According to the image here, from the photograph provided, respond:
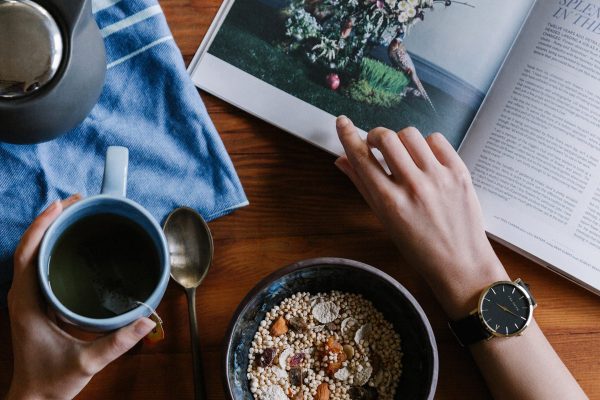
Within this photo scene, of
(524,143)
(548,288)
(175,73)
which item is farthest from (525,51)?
(175,73)

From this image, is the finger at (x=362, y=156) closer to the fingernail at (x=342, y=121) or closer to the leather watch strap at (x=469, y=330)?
the fingernail at (x=342, y=121)

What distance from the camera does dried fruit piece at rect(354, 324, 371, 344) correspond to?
665mm

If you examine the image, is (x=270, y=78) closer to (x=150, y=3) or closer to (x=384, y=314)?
(x=150, y=3)

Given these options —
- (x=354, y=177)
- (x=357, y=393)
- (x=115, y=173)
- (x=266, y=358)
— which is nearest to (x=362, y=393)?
(x=357, y=393)

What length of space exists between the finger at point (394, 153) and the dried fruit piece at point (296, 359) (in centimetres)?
22

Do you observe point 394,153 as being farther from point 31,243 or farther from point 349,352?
point 31,243

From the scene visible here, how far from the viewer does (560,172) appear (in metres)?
0.71

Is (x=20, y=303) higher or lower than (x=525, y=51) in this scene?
lower

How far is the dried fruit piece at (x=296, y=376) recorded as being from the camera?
65cm

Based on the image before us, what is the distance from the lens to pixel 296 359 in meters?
0.66

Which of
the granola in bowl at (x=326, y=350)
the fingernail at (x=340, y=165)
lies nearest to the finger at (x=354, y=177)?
the fingernail at (x=340, y=165)

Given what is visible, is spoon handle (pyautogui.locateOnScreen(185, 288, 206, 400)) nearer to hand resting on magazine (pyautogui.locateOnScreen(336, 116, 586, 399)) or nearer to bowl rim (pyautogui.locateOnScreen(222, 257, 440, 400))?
bowl rim (pyautogui.locateOnScreen(222, 257, 440, 400))

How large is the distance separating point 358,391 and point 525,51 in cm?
42

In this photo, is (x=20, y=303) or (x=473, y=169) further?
(x=473, y=169)
